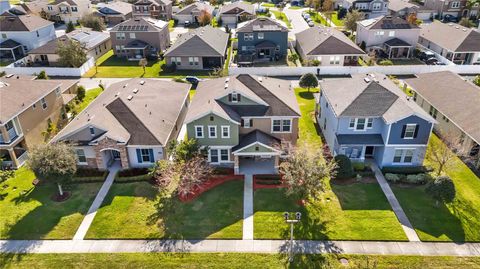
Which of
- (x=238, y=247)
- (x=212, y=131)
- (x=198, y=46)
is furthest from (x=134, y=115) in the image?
(x=198, y=46)

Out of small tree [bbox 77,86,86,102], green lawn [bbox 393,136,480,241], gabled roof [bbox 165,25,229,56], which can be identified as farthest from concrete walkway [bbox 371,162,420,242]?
small tree [bbox 77,86,86,102]

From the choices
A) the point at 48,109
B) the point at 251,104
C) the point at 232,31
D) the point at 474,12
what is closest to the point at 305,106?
the point at 251,104

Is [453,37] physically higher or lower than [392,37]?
higher

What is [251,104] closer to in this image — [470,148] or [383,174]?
[383,174]

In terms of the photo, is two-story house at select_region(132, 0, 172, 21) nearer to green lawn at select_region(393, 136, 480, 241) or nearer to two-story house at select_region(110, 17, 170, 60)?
two-story house at select_region(110, 17, 170, 60)

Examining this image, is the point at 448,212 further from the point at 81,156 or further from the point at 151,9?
the point at 151,9

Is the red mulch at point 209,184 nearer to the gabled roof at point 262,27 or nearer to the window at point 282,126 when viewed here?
the window at point 282,126
